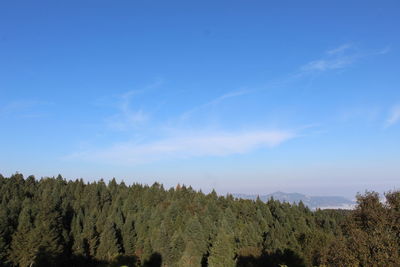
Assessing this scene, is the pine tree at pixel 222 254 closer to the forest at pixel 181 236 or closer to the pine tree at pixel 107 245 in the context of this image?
the forest at pixel 181 236

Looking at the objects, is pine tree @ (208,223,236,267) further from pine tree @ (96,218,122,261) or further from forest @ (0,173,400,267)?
pine tree @ (96,218,122,261)

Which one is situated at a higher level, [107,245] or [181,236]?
[181,236]

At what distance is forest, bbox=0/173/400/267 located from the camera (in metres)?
31.7

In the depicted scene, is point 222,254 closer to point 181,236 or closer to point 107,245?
point 181,236

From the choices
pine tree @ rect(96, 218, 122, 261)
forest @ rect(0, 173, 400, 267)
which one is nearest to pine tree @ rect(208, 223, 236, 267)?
forest @ rect(0, 173, 400, 267)

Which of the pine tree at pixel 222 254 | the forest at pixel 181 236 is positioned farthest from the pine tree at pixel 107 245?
the pine tree at pixel 222 254

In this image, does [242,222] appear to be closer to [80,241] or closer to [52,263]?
[80,241]

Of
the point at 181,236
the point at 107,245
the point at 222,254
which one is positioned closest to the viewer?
the point at 222,254

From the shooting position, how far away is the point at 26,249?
64.3 m

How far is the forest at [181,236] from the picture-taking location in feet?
104

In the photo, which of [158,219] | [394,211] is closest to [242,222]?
[158,219]

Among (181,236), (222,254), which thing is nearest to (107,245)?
(181,236)

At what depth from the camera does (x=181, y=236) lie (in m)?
78.6

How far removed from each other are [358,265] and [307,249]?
50.4 meters
